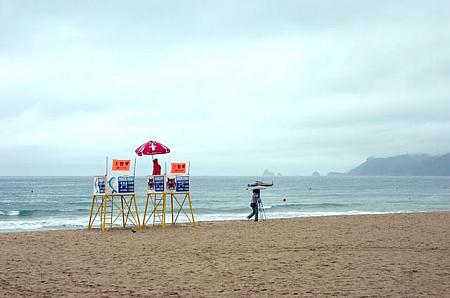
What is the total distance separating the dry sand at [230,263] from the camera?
6.88 metres

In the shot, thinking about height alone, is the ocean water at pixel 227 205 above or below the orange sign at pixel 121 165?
below

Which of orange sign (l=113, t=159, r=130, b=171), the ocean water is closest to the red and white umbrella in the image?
orange sign (l=113, t=159, r=130, b=171)

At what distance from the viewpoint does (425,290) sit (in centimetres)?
651

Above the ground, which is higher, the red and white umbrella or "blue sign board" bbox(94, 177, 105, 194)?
the red and white umbrella

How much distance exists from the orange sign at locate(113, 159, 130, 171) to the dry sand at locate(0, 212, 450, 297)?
88.1 inches

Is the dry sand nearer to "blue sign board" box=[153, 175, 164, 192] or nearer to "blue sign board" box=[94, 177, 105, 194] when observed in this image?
"blue sign board" box=[94, 177, 105, 194]

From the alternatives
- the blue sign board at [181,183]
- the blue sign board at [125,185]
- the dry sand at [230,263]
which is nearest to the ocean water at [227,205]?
the blue sign board at [125,185]

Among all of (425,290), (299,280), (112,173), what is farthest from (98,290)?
(112,173)

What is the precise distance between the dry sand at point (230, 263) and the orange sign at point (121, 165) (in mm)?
2238

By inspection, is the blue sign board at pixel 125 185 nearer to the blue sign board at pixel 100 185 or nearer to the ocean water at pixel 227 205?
the blue sign board at pixel 100 185

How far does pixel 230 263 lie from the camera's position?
29.6ft

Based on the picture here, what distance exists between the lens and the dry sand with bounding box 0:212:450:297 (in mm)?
6879

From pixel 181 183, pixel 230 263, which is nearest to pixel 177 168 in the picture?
pixel 181 183

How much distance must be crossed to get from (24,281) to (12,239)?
6309 millimetres
